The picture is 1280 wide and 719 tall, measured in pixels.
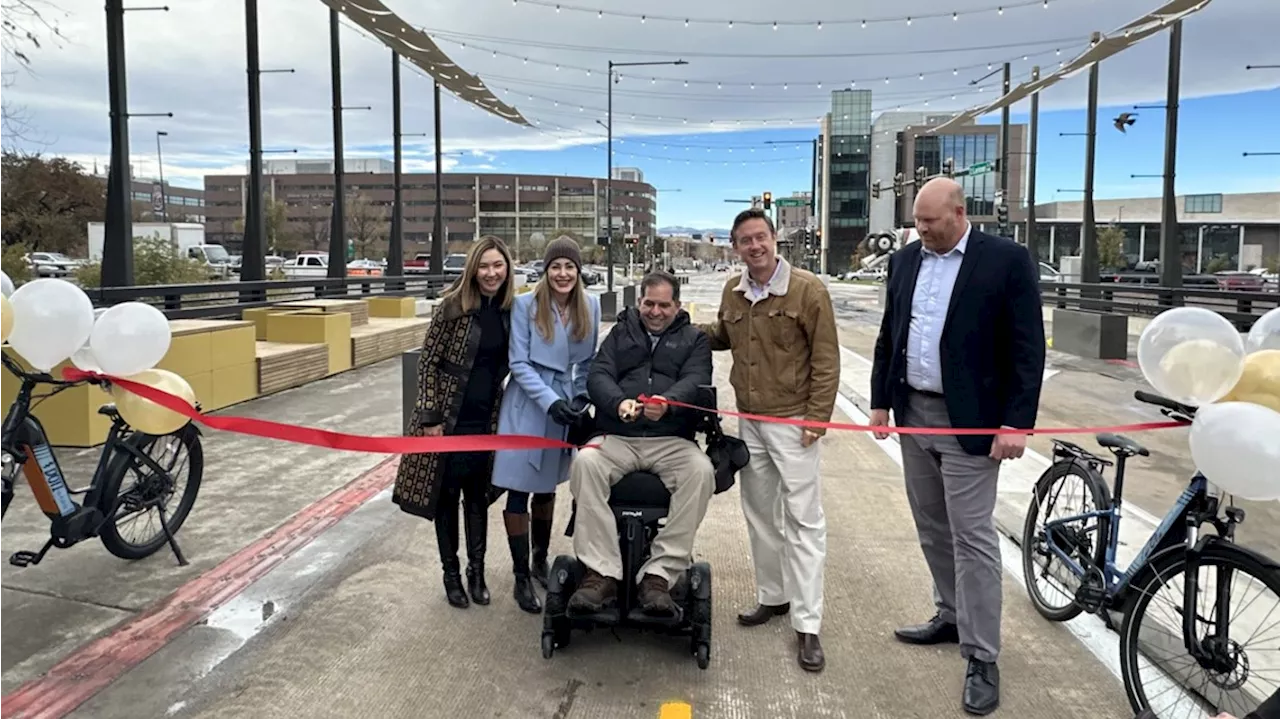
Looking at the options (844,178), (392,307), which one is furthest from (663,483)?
(844,178)

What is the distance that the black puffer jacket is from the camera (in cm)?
407

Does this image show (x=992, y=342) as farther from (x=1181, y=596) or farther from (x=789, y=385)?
(x=1181, y=596)

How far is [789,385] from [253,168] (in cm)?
1599

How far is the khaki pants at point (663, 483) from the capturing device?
384 centimetres

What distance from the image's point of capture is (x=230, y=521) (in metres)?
5.98

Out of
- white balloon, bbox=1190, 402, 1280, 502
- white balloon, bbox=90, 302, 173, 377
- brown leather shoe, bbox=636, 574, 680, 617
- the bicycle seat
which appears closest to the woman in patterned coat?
brown leather shoe, bbox=636, 574, 680, 617

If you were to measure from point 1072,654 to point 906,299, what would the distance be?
1.79 metres

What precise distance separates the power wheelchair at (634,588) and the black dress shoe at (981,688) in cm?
105

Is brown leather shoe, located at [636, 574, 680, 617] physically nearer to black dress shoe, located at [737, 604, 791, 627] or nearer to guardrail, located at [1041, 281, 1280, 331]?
black dress shoe, located at [737, 604, 791, 627]

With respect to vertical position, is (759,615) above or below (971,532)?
below

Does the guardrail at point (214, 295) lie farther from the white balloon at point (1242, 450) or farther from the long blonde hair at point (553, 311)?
the white balloon at point (1242, 450)

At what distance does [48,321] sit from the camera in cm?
434

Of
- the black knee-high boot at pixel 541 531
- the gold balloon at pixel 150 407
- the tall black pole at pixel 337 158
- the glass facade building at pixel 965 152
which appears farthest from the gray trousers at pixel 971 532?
the glass facade building at pixel 965 152

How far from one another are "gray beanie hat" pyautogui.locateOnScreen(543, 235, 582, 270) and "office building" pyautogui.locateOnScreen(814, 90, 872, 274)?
99.0 m
